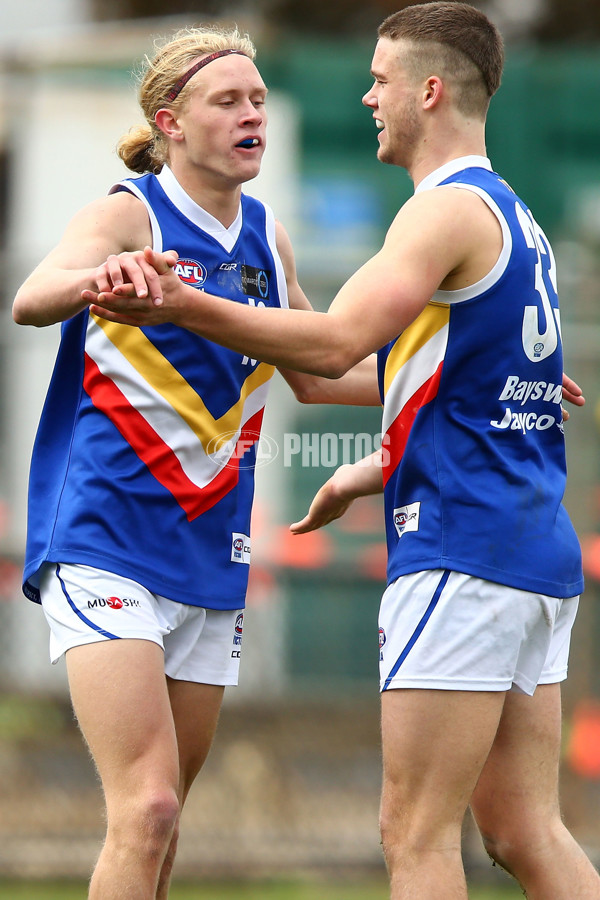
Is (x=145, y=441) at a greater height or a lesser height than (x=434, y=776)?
greater

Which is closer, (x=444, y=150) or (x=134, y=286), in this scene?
(x=134, y=286)

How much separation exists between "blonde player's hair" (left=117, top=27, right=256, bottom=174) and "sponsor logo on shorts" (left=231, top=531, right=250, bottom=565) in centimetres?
115

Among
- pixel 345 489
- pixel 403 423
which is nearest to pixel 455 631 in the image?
pixel 403 423

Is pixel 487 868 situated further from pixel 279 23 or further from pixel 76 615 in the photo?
pixel 279 23

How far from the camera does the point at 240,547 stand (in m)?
3.86

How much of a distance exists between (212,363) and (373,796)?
13.5 ft

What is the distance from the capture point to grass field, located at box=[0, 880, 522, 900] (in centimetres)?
651

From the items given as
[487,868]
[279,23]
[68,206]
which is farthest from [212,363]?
[279,23]

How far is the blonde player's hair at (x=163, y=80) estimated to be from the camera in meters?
3.82

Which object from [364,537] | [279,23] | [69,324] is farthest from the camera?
[279,23]

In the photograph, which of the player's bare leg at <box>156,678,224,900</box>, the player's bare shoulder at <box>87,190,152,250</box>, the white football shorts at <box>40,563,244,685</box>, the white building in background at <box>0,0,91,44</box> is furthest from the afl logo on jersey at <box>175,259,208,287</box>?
the white building in background at <box>0,0,91,44</box>

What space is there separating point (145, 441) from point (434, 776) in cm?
120

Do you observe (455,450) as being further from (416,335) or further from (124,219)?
(124,219)

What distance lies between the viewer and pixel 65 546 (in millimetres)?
3555
